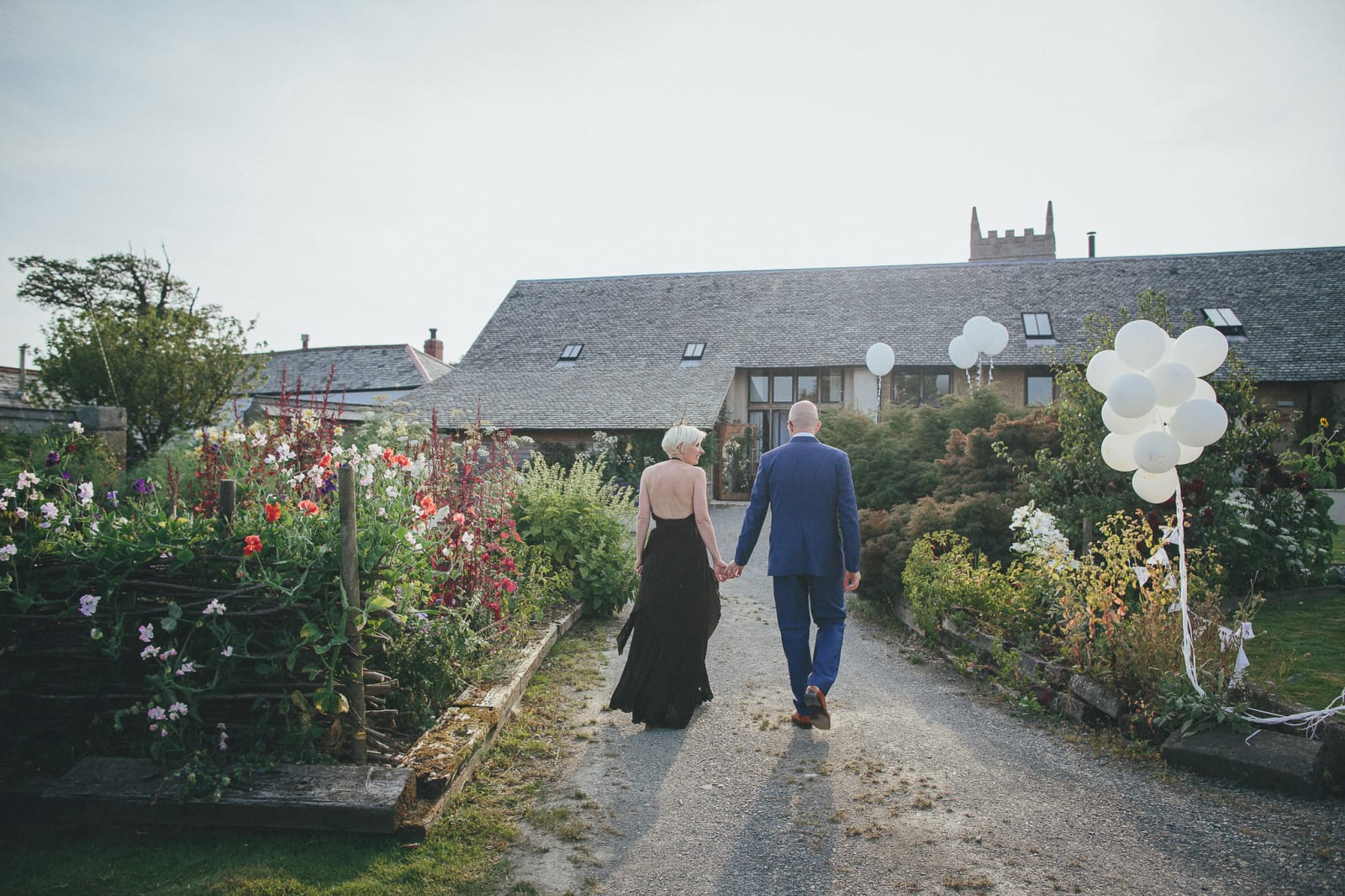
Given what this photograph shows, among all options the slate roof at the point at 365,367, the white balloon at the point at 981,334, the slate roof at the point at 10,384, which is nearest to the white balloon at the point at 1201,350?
the white balloon at the point at 981,334

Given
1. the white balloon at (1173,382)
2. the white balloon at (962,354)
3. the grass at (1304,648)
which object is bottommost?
the grass at (1304,648)

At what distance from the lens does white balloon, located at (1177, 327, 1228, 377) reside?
4.81m

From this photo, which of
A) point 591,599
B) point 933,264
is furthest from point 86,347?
point 933,264

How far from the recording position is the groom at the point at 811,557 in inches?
194

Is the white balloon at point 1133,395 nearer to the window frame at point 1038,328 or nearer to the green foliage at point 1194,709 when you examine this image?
the green foliage at point 1194,709

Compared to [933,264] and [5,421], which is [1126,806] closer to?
[5,421]

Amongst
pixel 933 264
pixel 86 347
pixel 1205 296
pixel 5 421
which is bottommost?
pixel 5 421

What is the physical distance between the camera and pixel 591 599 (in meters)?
8.00

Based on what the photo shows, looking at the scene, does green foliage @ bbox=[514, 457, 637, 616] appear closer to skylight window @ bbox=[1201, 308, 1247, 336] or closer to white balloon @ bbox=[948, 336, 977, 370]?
white balloon @ bbox=[948, 336, 977, 370]

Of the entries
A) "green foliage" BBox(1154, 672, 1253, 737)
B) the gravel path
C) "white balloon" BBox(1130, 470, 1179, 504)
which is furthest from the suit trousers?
"white balloon" BBox(1130, 470, 1179, 504)

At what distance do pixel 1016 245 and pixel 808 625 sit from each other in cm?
3558

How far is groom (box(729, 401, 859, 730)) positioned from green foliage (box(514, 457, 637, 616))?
3.07 m

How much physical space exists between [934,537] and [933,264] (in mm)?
21279

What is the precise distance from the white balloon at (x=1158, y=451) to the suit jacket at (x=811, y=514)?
1.75 meters
